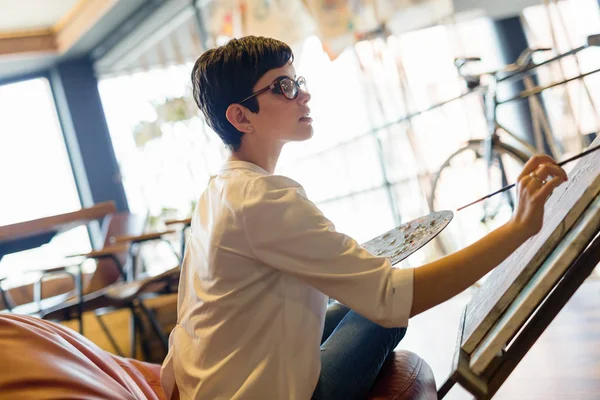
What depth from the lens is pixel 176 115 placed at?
6176 mm

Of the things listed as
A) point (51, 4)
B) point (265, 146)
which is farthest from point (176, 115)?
point (265, 146)

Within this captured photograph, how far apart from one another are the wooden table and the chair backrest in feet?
4.72

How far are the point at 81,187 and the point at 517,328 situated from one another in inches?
300

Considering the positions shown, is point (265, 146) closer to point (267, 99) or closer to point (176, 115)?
point (267, 99)

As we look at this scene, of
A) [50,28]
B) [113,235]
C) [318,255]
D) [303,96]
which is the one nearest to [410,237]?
[318,255]

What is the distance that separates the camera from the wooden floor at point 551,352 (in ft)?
5.90

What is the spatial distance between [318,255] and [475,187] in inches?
127

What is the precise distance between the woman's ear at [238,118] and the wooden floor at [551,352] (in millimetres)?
1047

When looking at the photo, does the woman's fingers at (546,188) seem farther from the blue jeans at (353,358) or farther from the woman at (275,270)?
the blue jeans at (353,358)

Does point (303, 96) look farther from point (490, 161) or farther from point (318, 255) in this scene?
point (490, 161)

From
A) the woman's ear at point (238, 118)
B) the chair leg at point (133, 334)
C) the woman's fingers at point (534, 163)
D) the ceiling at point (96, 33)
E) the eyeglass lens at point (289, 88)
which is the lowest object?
the chair leg at point (133, 334)

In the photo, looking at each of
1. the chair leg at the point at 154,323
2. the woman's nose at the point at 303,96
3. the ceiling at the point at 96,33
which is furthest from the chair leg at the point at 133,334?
the ceiling at the point at 96,33

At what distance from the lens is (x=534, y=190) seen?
95cm

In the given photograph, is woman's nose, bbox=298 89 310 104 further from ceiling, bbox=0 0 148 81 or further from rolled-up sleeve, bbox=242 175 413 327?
ceiling, bbox=0 0 148 81
